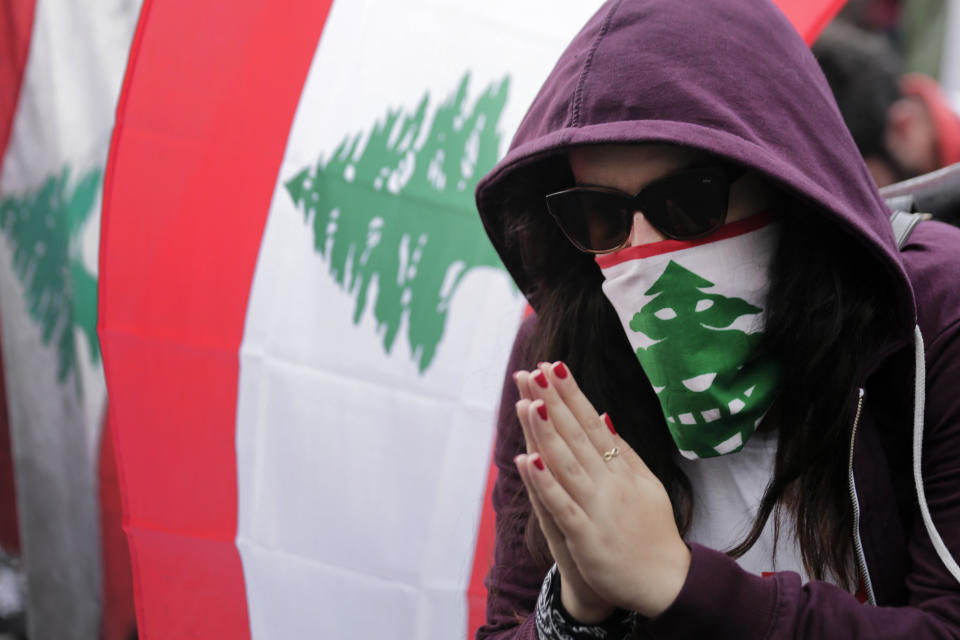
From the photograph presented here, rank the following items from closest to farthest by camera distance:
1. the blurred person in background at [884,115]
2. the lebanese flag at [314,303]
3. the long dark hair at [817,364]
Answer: the long dark hair at [817,364] < the lebanese flag at [314,303] < the blurred person in background at [884,115]

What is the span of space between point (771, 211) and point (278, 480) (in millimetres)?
1218

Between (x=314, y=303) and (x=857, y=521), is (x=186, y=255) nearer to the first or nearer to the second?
(x=314, y=303)

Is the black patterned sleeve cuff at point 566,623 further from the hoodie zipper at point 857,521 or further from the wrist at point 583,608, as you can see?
the hoodie zipper at point 857,521

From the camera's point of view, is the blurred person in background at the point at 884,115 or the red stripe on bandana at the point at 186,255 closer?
the red stripe on bandana at the point at 186,255

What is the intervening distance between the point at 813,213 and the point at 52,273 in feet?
6.65

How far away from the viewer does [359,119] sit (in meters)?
2.02

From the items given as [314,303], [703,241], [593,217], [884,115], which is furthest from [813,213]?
[884,115]

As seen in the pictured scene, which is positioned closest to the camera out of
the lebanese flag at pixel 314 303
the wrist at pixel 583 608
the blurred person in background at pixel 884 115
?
the wrist at pixel 583 608

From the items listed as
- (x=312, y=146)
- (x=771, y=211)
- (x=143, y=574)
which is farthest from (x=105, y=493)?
(x=771, y=211)

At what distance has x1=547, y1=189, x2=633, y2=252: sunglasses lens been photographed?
53.4 inches

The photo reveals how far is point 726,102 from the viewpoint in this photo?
1.29m

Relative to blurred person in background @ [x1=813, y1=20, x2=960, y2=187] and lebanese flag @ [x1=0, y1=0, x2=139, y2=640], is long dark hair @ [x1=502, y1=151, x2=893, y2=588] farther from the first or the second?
blurred person in background @ [x1=813, y1=20, x2=960, y2=187]

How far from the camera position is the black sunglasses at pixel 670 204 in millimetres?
1290

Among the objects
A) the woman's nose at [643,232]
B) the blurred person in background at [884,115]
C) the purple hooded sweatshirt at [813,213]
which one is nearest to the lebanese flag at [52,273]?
the purple hooded sweatshirt at [813,213]
